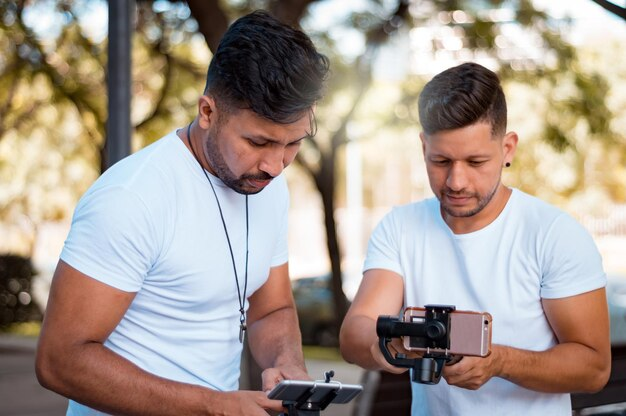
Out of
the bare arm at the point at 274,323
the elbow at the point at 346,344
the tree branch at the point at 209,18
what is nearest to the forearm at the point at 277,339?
the bare arm at the point at 274,323

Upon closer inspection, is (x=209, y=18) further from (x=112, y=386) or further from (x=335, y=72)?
(x=112, y=386)

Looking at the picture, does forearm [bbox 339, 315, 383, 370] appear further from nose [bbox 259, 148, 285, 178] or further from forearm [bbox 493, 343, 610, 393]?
nose [bbox 259, 148, 285, 178]

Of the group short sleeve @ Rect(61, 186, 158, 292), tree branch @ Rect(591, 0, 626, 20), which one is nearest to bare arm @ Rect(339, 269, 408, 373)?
short sleeve @ Rect(61, 186, 158, 292)

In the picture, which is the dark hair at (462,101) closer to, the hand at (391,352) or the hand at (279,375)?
the hand at (391,352)

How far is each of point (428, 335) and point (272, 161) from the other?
578 mm

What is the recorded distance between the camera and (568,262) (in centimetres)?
260

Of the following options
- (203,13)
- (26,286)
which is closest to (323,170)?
(203,13)

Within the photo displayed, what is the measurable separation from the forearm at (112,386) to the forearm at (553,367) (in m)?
0.74

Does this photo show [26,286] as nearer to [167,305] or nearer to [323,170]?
[323,170]

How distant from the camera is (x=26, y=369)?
13.5 m

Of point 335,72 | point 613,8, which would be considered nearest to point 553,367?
point 613,8

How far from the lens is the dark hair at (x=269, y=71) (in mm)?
2340

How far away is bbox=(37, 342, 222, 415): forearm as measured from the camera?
228cm

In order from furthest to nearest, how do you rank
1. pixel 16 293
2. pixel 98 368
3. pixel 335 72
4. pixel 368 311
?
pixel 16 293 < pixel 335 72 < pixel 368 311 < pixel 98 368
